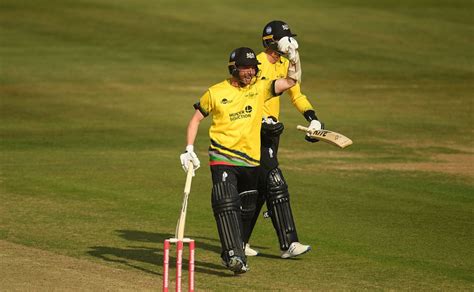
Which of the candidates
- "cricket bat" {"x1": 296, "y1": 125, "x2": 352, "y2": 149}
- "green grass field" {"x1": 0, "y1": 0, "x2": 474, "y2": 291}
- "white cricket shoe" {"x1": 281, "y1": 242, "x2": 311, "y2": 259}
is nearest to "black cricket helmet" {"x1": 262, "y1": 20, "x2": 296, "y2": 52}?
"cricket bat" {"x1": 296, "y1": 125, "x2": 352, "y2": 149}

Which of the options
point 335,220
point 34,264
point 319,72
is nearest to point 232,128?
point 34,264

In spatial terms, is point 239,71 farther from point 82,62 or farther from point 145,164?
point 82,62

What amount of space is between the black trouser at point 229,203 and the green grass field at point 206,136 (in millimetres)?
374

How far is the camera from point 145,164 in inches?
858

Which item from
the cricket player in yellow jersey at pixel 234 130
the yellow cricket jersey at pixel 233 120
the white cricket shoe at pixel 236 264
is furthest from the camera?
the yellow cricket jersey at pixel 233 120

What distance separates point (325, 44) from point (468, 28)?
5.92 meters

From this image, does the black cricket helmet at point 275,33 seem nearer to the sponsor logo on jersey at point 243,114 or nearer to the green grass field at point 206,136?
the sponsor logo on jersey at point 243,114

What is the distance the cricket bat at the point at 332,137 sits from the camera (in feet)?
44.9

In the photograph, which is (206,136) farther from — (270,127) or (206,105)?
(206,105)

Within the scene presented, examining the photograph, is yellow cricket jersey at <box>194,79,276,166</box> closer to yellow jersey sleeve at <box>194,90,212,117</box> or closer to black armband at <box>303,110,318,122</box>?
yellow jersey sleeve at <box>194,90,212,117</box>

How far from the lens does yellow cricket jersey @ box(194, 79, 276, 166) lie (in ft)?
44.4

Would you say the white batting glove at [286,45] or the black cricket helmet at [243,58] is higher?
the white batting glove at [286,45]

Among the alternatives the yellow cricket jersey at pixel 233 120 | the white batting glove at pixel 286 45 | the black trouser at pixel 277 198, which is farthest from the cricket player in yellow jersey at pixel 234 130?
the black trouser at pixel 277 198

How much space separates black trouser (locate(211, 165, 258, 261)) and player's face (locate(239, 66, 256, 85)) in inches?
38.1
